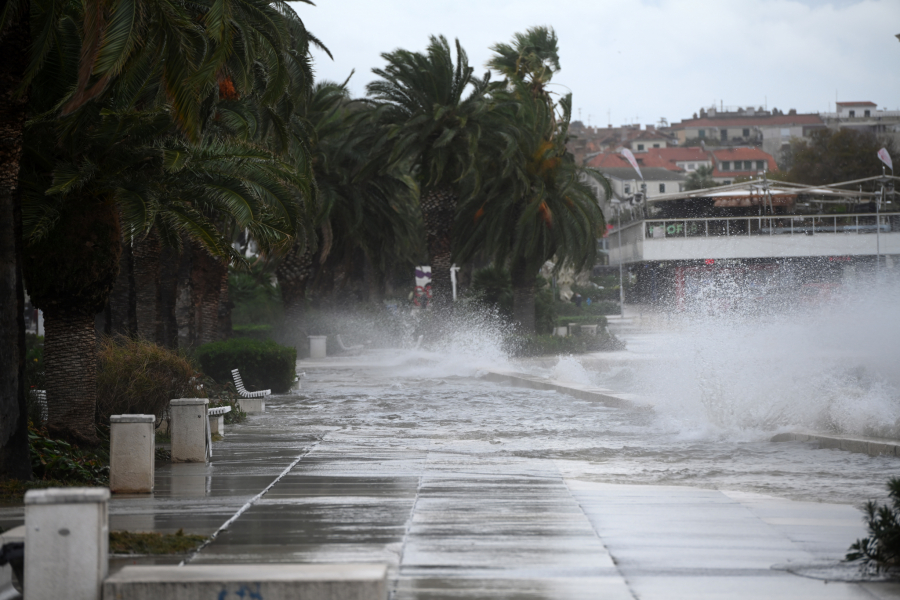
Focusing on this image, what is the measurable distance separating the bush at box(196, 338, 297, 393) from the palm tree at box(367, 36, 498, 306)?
36.6 ft

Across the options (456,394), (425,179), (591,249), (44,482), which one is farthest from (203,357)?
(591,249)

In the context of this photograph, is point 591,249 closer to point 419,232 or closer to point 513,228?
point 513,228

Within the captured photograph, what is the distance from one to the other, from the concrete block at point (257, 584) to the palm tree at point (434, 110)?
25.3 m

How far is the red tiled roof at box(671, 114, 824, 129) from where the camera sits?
169375mm

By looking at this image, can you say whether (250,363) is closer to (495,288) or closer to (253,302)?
(495,288)

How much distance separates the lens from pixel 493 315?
118ft

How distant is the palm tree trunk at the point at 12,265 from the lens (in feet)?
28.5

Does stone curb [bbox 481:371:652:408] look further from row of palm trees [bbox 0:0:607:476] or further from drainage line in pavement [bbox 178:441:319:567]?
drainage line in pavement [bbox 178:441:319:567]

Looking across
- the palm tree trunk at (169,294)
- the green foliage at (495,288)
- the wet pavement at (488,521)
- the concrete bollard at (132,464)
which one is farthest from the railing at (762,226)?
the concrete bollard at (132,464)

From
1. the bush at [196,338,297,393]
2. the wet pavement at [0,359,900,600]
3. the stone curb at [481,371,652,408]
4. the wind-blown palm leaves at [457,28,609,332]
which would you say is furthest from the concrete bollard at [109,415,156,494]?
the wind-blown palm leaves at [457,28,609,332]

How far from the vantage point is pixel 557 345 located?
108 feet

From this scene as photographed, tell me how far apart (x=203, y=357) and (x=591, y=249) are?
667 inches

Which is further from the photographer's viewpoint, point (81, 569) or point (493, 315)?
point (493, 315)

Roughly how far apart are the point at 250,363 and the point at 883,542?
A: 636 inches
